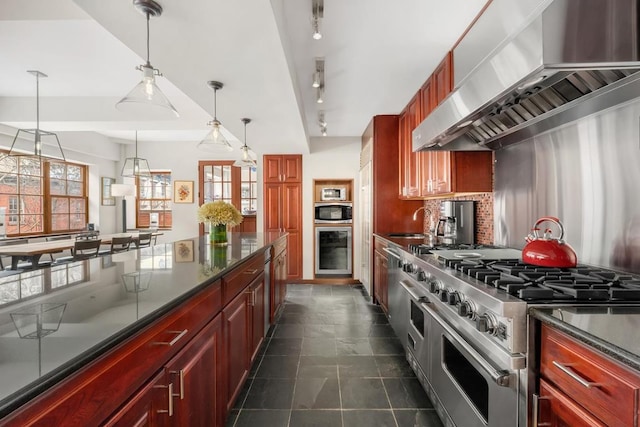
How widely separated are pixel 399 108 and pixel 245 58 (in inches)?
87.3

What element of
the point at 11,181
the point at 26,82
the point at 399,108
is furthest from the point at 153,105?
the point at 11,181

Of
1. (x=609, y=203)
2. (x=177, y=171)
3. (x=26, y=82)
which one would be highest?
(x=26, y=82)

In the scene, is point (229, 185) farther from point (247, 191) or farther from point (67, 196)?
point (67, 196)

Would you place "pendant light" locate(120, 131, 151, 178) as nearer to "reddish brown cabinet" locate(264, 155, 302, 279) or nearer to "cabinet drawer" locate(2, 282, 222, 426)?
"reddish brown cabinet" locate(264, 155, 302, 279)

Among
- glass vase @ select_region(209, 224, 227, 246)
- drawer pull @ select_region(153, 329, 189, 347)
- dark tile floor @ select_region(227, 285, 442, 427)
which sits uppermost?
glass vase @ select_region(209, 224, 227, 246)

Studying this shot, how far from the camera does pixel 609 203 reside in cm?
143

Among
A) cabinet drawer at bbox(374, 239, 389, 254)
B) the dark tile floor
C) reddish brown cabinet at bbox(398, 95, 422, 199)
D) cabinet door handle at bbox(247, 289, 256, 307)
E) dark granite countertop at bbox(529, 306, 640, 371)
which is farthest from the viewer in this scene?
cabinet drawer at bbox(374, 239, 389, 254)

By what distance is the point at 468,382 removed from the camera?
4.42 feet

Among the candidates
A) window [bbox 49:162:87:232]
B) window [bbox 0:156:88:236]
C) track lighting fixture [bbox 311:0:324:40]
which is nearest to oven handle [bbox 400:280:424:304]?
track lighting fixture [bbox 311:0:324:40]

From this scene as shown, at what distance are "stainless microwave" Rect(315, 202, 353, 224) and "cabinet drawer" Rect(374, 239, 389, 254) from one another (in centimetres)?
125

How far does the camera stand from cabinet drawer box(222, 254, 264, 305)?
1539mm

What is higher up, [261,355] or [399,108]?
[399,108]

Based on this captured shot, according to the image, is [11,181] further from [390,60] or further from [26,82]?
[390,60]

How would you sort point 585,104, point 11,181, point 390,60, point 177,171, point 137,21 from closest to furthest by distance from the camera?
1. point 585,104
2. point 137,21
3. point 390,60
4. point 11,181
5. point 177,171
